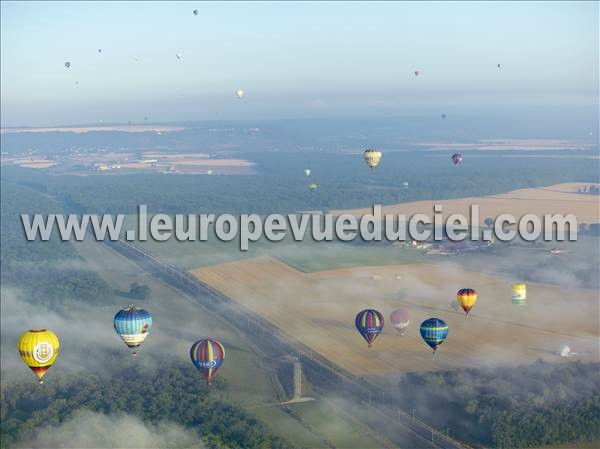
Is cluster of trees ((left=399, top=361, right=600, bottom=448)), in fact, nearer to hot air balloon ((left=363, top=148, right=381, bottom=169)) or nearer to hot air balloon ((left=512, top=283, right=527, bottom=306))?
hot air balloon ((left=512, top=283, right=527, bottom=306))

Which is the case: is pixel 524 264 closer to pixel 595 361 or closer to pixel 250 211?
pixel 595 361

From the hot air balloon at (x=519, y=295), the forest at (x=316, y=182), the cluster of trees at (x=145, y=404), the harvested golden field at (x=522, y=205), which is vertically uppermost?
the forest at (x=316, y=182)

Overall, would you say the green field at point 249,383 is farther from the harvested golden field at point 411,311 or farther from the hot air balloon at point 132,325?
the hot air balloon at point 132,325

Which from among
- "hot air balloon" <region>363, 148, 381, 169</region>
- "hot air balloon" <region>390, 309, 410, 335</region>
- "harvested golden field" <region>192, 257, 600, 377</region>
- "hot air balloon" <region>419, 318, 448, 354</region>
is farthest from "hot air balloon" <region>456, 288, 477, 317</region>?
"hot air balloon" <region>363, 148, 381, 169</region>

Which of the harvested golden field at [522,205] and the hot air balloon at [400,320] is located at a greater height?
the harvested golden field at [522,205]

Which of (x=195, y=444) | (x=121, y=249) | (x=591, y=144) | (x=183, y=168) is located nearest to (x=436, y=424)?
(x=195, y=444)

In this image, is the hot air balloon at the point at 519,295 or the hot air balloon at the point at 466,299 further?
the hot air balloon at the point at 519,295

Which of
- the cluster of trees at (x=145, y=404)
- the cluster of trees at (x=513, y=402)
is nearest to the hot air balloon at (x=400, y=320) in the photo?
the cluster of trees at (x=513, y=402)

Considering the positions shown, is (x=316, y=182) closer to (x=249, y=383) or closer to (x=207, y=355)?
(x=249, y=383)
